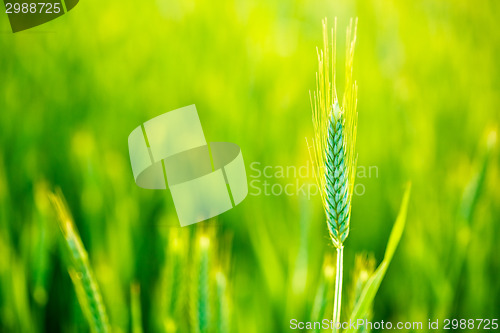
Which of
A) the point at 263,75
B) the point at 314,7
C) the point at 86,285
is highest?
the point at 314,7

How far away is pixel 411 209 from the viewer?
0.72 metres

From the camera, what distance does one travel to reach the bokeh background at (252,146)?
1.84ft

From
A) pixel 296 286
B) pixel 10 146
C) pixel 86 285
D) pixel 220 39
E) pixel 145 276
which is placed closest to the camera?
pixel 86 285

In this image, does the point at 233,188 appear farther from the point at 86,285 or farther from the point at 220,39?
the point at 220,39

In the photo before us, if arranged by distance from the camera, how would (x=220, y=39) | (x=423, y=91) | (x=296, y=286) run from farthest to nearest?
(x=220, y=39), (x=423, y=91), (x=296, y=286)

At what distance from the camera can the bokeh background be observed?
56cm

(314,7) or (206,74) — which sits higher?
(314,7)

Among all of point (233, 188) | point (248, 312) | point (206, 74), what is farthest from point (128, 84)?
point (248, 312)

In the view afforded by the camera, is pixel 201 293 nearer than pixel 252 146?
Yes

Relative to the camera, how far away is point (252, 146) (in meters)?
0.80

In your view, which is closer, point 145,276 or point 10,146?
point 145,276

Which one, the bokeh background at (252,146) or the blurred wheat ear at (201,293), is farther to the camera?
the bokeh background at (252,146)

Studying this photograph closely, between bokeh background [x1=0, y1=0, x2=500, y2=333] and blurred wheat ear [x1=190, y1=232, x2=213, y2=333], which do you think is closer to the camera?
blurred wheat ear [x1=190, y1=232, x2=213, y2=333]

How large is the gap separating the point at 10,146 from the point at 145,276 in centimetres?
37
